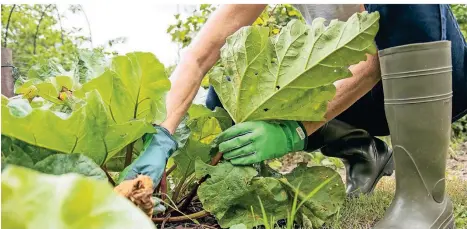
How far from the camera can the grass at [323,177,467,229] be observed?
4.28 feet

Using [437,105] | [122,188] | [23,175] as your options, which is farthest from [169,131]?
[23,175]

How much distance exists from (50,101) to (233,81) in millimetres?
414

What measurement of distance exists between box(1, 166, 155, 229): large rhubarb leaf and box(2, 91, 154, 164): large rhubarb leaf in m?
0.47

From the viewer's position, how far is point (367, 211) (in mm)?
1438

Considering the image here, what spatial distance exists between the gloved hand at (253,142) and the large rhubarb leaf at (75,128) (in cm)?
24

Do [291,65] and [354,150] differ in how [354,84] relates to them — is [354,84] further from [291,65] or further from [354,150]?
[354,150]

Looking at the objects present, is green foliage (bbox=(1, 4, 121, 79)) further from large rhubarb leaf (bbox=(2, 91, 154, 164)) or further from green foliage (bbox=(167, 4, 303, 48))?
large rhubarb leaf (bbox=(2, 91, 154, 164))

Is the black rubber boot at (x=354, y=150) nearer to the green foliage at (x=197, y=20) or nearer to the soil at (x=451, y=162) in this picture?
the soil at (x=451, y=162)

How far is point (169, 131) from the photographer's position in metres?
1.20

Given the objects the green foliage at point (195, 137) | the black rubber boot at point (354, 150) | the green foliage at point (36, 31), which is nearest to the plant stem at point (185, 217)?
the green foliage at point (195, 137)

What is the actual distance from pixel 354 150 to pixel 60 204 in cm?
146

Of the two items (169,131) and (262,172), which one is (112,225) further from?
(262,172)

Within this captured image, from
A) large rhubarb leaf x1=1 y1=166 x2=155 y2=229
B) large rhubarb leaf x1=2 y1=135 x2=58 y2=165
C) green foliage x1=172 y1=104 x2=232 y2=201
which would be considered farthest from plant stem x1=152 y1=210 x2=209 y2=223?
large rhubarb leaf x1=1 y1=166 x2=155 y2=229

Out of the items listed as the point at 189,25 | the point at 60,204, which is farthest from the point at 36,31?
the point at 60,204
